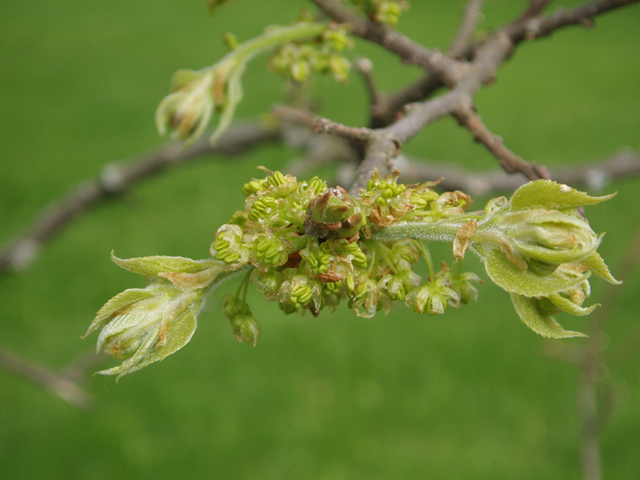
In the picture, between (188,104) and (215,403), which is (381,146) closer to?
(188,104)

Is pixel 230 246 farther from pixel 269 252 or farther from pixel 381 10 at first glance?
pixel 381 10

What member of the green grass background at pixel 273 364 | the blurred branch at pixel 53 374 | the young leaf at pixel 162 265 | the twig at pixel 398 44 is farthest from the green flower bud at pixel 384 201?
the green grass background at pixel 273 364

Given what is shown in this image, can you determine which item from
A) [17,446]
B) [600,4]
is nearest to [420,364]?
[17,446]

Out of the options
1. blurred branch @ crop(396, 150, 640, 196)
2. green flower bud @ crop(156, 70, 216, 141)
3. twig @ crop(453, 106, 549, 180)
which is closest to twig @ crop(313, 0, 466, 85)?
twig @ crop(453, 106, 549, 180)

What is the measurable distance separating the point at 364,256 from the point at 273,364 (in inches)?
138

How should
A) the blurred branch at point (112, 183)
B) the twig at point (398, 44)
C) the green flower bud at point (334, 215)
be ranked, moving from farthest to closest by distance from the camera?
the blurred branch at point (112, 183)
the twig at point (398, 44)
the green flower bud at point (334, 215)

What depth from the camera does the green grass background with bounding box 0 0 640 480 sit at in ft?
11.1

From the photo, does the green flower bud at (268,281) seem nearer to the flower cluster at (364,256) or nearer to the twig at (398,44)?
the flower cluster at (364,256)

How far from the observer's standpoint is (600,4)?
1110 mm

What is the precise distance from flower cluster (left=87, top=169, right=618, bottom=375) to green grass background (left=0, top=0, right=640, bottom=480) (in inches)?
70.4

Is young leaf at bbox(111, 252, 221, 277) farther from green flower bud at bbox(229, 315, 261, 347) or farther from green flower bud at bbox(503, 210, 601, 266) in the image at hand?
green flower bud at bbox(503, 210, 601, 266)

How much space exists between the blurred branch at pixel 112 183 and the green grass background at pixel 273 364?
0.25m

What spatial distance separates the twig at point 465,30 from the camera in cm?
131

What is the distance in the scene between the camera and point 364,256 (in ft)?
2.15
